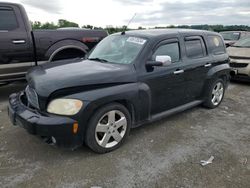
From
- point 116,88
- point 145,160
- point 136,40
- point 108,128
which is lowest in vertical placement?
point 145,160

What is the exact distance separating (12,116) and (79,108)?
108cm

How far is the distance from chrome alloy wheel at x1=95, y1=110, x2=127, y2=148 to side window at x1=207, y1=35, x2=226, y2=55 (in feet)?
8.95

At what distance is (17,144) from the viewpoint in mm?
3461

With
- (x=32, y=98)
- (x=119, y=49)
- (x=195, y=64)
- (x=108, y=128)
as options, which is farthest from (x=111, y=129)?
(x=195, y=64)

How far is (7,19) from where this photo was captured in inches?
200

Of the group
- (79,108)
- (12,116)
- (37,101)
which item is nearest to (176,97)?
(79,108)

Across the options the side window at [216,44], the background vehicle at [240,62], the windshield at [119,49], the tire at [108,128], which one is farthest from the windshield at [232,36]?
the tire at [108,128]

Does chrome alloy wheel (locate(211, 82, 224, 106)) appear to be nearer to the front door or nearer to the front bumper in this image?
the front door

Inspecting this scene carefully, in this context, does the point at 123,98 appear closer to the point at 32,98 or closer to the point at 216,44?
the point at 32,98

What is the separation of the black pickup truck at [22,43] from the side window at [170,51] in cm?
261

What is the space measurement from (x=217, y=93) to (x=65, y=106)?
3.63 meters

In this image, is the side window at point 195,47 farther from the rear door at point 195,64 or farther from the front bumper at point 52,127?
the front bumper at point 52,127

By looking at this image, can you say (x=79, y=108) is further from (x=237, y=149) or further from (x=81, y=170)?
(x=237, y=149)

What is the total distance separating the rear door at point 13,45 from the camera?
495cm
